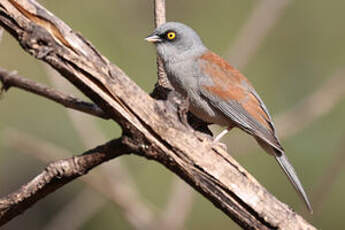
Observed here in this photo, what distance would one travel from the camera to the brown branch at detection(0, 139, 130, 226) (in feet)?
10.9

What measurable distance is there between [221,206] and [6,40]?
15.6ft

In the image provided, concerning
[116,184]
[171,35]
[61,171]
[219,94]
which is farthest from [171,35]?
[61,171]

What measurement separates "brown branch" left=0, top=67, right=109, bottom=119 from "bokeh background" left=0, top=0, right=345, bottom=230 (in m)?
1.72

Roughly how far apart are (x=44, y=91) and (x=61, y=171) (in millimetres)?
495

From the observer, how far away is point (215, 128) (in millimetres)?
6754

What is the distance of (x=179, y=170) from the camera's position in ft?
11.1

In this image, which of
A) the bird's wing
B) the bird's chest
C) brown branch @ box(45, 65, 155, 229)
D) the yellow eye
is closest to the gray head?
the yellow eye

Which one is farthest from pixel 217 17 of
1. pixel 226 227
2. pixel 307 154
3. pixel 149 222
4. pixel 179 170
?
pixel 179 170

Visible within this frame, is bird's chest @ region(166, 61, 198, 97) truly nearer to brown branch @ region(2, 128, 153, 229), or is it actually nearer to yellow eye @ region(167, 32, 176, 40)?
yellow eye @ region(167, 32, 176, 40)

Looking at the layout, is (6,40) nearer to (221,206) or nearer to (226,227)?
(226,227)

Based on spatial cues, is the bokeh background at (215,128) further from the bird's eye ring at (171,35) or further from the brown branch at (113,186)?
the bird's eye ring at (171,35)

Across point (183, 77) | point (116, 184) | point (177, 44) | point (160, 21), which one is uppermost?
point (160, 21)

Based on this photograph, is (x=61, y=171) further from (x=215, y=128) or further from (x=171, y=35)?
(x=215, y=128)

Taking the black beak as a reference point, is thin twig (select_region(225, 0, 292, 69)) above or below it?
above
